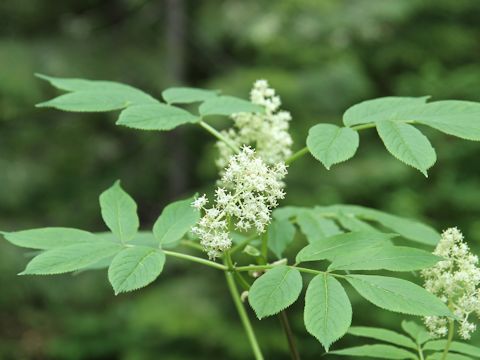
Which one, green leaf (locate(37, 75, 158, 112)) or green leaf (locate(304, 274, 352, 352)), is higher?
green leaf (locate(37, 75, 158, 112))

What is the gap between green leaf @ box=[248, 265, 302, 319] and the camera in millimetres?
1204

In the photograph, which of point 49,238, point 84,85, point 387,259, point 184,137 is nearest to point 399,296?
point 387,259

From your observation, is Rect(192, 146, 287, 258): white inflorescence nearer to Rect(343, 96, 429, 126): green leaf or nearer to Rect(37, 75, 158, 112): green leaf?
Rect(343, 96, 429, 126): green leaf

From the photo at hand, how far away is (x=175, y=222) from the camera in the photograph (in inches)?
61.1

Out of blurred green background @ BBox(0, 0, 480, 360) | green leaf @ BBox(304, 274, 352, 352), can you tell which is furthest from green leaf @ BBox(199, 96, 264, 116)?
blurred green background @ BBox(0, 0, 480, 360)

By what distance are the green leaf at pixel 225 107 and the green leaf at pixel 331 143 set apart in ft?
1.11

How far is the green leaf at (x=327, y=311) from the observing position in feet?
3.79

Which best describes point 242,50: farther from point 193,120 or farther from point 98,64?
point 193,120

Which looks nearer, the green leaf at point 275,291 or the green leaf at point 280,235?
the green leaf at point 275,291

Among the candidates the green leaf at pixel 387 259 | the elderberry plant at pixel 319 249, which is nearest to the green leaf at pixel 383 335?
the elderberry plant at pixel 319 249

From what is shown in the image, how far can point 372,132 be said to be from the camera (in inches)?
312

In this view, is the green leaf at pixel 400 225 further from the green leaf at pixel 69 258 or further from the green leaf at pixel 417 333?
the green leaf at pixel 69 258

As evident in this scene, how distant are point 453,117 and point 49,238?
1.03 meters

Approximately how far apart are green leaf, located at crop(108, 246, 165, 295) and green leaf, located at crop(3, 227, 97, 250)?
219mm
